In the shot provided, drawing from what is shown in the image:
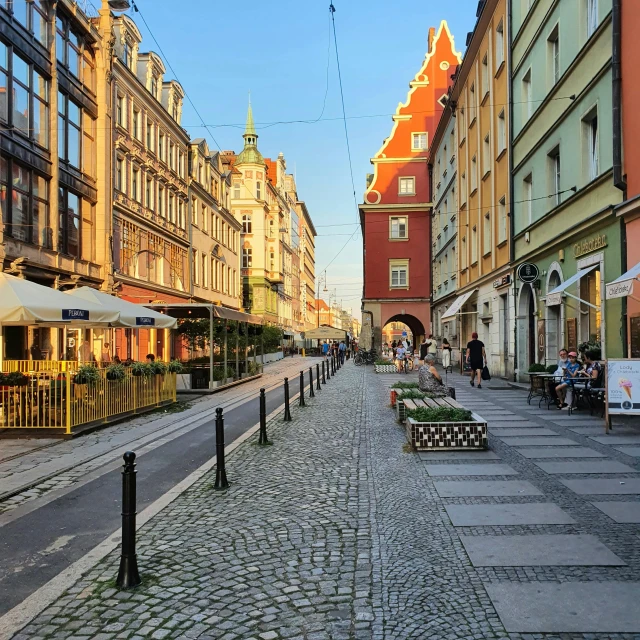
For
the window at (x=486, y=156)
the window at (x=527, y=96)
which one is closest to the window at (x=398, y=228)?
the window at (x=486, y=156)

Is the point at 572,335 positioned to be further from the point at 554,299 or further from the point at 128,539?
the point at 128,539

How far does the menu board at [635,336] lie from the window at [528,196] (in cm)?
853

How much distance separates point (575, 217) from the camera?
50.3ft

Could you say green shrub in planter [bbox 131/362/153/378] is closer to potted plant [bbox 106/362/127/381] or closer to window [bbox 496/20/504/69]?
potted plant [bbox 106/362/127/381]

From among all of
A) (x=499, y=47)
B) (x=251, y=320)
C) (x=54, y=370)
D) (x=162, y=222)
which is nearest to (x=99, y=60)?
(x=162, y=222)

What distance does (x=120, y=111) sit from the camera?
28766 mm

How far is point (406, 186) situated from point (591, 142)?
30.1m

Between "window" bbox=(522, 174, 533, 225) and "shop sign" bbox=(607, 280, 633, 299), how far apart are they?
949cm

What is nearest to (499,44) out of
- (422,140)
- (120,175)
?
(120,175)

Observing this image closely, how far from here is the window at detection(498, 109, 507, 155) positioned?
22.3 meters

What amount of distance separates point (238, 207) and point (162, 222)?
114 feet

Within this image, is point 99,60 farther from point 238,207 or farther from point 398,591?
point 238,207

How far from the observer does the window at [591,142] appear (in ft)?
47.6

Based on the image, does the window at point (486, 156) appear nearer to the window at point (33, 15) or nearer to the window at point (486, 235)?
the window at point (486, 235)
